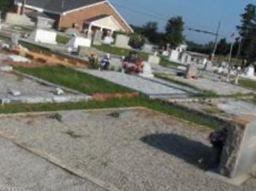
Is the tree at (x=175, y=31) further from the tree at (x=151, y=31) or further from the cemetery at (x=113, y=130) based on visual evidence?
the cemetery at (x=113, y=130)

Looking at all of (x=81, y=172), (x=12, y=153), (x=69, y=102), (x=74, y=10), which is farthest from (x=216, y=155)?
(x=74, y=10)

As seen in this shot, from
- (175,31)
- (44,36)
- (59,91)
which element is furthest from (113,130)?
(175,31)

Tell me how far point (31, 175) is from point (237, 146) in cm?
383

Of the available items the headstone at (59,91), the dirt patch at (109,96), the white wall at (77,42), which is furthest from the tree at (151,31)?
the headstone at (59,91)

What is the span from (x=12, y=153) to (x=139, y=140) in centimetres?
357

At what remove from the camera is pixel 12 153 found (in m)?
9.65

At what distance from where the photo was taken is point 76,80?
19.4 metres

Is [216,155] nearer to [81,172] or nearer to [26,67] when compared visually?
[81,172]

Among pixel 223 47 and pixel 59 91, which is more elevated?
pixel 59 91

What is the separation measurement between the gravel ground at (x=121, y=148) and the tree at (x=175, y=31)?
1859 inches

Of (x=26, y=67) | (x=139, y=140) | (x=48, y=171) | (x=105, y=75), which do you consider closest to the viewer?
(x=48, y=171)

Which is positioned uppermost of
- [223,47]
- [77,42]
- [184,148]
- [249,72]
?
[77,42]

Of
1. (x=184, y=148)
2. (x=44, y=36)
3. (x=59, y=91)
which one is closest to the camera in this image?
(x=184, y=148)

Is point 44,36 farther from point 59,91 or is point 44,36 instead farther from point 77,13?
point 77,13
